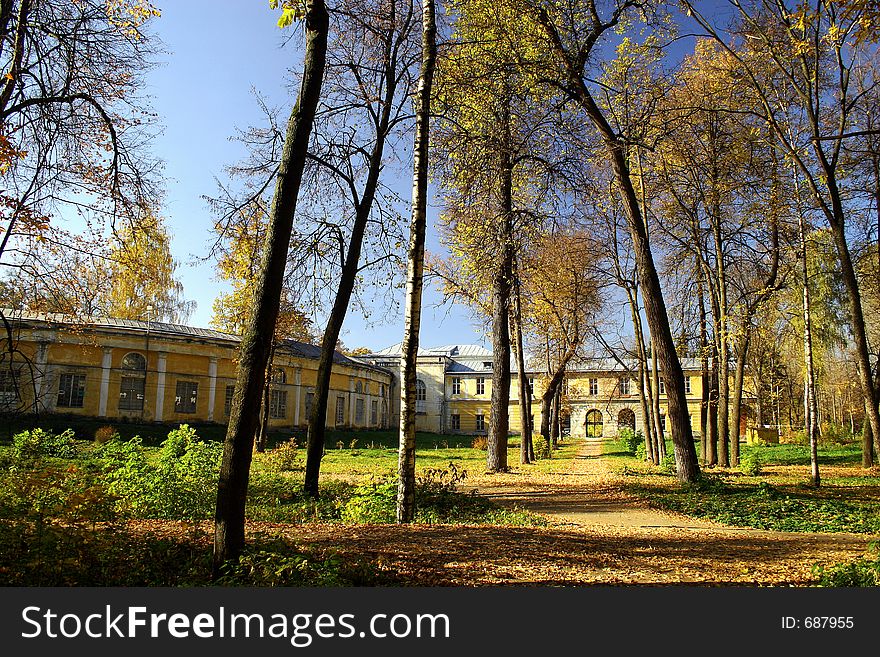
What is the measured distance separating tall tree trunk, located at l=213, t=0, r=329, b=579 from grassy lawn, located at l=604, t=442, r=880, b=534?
743 cm

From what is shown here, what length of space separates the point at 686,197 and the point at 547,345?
35.5ft

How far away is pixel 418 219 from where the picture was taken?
8.09m

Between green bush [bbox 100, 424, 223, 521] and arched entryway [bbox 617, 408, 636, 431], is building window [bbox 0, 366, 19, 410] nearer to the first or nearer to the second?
green bush [bbox 100, 424, 223, 521]

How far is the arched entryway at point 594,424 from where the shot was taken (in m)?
54.8

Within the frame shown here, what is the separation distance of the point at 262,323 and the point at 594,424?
5377 centimetres

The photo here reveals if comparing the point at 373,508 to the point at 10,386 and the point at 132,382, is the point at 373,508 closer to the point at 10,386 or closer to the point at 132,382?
the point at 10,386

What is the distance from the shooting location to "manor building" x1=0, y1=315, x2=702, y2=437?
2881 cm

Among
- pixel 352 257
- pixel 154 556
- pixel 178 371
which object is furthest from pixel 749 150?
pixel 178 371

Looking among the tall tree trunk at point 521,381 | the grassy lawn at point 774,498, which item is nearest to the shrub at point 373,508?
the grassy lawn at point 774,498

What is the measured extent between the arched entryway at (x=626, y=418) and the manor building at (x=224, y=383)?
14 centimetres

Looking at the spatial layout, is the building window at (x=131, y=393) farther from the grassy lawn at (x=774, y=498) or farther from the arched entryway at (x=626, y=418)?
the arched entryway at (x=626, y=418)

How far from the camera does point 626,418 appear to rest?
185 feet

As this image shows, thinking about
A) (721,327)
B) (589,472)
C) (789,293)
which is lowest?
(589,472)

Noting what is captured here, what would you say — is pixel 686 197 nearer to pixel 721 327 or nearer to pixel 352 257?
pixel 721 327
